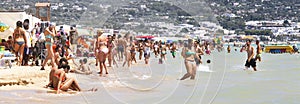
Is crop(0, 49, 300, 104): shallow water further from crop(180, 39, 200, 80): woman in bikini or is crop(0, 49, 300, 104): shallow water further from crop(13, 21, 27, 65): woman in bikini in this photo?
crop(13, 21, 27, 65): woman in bikini

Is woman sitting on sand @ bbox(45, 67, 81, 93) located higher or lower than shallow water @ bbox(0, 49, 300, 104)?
higher

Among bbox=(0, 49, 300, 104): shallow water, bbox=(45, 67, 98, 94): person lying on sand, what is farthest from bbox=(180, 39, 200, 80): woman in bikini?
bbox=(45, 67, 98, 94): person lying on sand

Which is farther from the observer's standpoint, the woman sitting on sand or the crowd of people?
the crowd of people

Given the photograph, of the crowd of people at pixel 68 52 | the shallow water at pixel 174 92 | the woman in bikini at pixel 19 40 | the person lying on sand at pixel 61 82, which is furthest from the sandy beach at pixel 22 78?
the woman in bikini at pixel 19 40

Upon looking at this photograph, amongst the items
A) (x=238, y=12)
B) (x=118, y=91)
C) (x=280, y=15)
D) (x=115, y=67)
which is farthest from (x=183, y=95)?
(x=280, y=15)

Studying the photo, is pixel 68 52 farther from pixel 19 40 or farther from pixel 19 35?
pixel 19 35

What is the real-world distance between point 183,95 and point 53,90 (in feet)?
7.05

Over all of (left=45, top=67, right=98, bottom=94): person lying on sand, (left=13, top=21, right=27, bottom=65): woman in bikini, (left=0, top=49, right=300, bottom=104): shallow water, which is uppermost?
(left=13, top=21, right=27, bottom=65): woman in bikini

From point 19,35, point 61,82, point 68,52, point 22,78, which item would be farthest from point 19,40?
point 61,82

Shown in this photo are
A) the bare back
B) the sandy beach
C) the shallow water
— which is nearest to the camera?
the shallow water

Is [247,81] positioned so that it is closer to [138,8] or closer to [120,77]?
[120,77]

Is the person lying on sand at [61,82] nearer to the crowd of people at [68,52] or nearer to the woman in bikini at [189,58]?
the crowd of people at [68,52]

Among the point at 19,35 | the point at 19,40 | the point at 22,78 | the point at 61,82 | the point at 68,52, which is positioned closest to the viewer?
the point at 61,82

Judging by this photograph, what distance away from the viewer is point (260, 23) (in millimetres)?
110312
